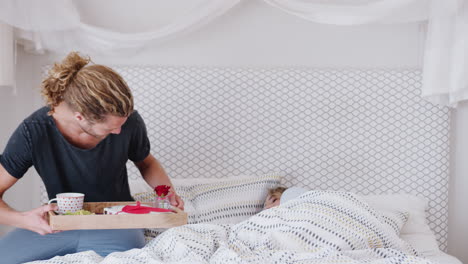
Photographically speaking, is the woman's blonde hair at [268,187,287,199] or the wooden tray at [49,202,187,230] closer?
the wooden tray at [49,202,187,230]

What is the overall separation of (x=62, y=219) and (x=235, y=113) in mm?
1325

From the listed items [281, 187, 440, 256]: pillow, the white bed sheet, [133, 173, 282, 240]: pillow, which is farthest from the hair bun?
the white bed sheet

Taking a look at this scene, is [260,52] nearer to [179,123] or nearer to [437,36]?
[179,123]

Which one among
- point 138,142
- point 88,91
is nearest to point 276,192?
point 138,142

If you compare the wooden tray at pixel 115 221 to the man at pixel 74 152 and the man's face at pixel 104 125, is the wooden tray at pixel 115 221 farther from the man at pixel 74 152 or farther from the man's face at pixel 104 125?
the man's face at pixel 104 125

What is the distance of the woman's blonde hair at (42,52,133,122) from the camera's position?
1.71 meters

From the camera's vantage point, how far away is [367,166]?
9.25ft

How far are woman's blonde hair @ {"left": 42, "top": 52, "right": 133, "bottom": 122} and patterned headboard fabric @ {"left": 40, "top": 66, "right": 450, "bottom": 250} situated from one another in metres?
0.98

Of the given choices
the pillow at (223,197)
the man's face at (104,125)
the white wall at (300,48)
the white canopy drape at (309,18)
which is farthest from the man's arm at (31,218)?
the white wall at (300,48)

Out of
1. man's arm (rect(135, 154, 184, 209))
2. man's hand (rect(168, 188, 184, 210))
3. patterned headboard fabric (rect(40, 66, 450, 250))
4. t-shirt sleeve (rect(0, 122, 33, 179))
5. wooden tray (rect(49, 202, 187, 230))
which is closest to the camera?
wooden tray (rect(49, 202, 187, 230))

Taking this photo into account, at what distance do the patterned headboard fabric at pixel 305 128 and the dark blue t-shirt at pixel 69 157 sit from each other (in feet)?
2.24

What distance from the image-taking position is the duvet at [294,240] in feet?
5.07

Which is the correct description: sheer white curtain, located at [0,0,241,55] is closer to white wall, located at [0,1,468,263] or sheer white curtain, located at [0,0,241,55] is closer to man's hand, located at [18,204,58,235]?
white wall, located at [0,1,468,263]

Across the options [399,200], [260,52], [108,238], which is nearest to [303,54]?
[260,52]
